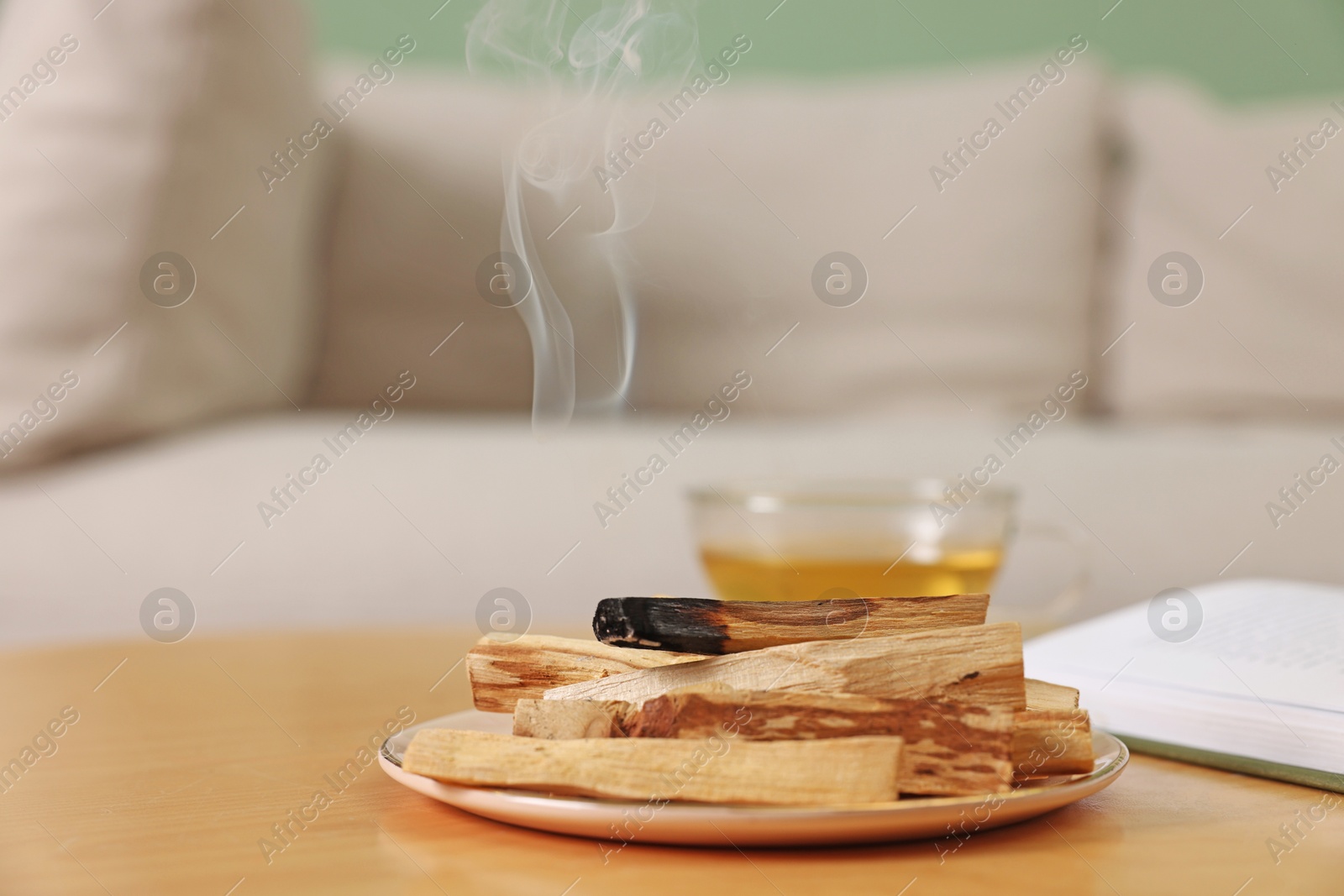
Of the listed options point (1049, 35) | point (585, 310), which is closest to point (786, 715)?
point (585, 310)

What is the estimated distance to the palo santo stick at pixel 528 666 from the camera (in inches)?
16.8

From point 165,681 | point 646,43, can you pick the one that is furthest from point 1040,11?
point 165,681

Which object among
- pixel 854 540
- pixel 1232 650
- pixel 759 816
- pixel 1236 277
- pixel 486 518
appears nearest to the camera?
pixel 759 816

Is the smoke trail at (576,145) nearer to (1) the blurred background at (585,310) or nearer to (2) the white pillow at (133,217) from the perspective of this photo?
(1) the blurred background at (585,310)

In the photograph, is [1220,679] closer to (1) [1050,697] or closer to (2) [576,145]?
(1) [1050,697]

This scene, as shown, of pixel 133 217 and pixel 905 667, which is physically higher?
pixel 133 217

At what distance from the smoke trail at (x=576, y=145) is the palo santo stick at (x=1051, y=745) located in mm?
421

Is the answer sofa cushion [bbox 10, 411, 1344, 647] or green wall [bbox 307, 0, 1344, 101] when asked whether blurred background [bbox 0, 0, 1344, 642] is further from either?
green wall [bbox 307, 0, 1344, 101]

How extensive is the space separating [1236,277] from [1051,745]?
1.52 meters

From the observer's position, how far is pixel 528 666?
17.0 inches

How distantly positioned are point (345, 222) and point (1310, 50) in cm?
215

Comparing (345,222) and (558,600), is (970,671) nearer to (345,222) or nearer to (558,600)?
(558,600)

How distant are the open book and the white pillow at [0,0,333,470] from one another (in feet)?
3.60

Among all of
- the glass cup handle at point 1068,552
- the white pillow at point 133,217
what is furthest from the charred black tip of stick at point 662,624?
the white pillow at point 133,217
